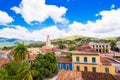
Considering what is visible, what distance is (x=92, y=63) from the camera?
125ft

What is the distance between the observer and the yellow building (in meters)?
36.8

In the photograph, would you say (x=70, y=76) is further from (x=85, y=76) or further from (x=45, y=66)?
(x=45, y=66)

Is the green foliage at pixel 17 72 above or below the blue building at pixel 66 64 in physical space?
above

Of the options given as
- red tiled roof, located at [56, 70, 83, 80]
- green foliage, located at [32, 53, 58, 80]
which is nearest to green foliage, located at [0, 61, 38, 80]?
green foliage, located at [32, 53, 58, 80]

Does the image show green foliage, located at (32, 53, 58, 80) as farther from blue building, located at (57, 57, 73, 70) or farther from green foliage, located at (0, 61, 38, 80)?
blue building, located at (57, 57, 73, 70)

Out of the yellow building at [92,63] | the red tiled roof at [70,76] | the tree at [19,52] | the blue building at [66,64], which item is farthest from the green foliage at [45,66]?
the yellow building at [92,63]

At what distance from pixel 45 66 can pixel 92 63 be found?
12366mm

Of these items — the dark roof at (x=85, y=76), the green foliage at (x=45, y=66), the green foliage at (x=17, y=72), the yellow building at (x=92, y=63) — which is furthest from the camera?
the yellow building at (x=92, y=63)

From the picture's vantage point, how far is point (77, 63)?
39.5 meters

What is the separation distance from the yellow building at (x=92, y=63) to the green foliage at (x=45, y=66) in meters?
7.17

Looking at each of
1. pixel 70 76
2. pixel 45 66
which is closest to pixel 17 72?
pixel 70 76

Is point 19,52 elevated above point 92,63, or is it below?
above

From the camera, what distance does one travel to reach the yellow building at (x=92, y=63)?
121 ft

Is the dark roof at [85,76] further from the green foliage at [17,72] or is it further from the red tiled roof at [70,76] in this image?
the green foliage at [17,72]
